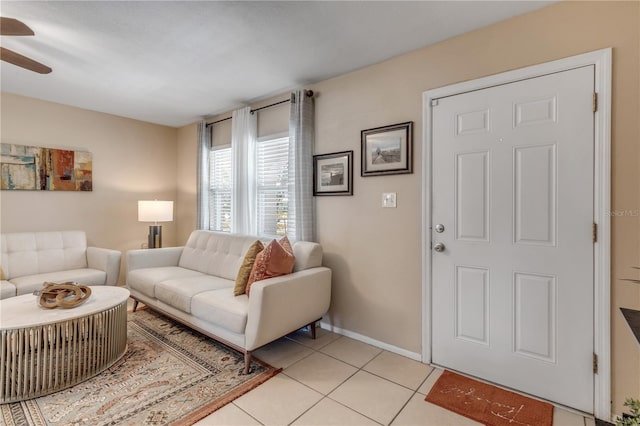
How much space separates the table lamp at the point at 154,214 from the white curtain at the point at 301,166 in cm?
197

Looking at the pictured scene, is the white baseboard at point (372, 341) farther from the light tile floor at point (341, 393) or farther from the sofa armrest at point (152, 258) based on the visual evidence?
the sofa armrest at point (152, 258)

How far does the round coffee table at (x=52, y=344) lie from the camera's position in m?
1.81

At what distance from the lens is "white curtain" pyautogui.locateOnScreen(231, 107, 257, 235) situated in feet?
11.5

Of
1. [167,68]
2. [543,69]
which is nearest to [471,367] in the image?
[543,69]

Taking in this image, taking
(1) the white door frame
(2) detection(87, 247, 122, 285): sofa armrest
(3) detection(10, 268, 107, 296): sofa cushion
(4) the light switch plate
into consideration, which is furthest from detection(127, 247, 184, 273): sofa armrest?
(1) the white door frame

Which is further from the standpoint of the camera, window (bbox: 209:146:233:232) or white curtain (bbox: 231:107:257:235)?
window (bbox: 209:146:233:232)

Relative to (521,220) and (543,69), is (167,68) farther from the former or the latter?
(521,220)

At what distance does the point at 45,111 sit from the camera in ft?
11.6

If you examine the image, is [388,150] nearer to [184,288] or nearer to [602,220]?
[602,220]

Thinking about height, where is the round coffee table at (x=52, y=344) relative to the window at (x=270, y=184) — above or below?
below

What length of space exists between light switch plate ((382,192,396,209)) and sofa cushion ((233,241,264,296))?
1.15m

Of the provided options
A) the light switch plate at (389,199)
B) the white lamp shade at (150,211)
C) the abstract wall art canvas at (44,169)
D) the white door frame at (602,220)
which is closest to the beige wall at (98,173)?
the abstract wall art canvas at (44,169)

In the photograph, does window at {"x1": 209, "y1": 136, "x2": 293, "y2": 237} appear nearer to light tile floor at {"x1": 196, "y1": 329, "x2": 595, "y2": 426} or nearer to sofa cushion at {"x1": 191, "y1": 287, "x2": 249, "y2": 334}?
sofa cushion at {"x1": 191, "y1": 287, "x2": 249, "y2": 334}

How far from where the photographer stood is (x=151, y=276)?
120 inches
